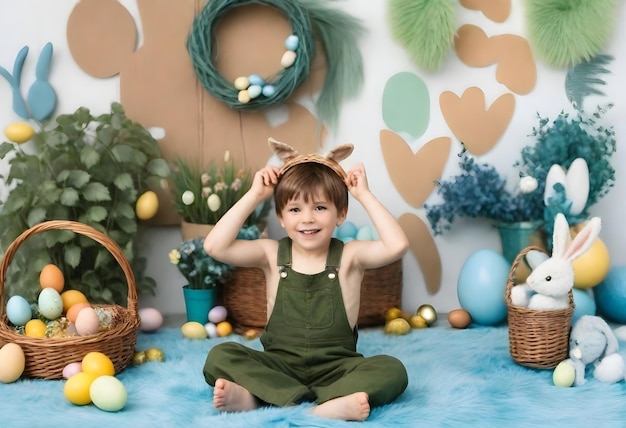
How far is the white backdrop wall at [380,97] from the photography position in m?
2.95

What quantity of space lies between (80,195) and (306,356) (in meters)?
1.14

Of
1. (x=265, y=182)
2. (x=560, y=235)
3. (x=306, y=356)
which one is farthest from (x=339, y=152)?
(x=560, y=235)

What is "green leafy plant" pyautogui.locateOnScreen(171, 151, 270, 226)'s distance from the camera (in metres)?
2.78

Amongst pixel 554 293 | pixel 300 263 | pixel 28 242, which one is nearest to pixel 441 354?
pixel 554 293

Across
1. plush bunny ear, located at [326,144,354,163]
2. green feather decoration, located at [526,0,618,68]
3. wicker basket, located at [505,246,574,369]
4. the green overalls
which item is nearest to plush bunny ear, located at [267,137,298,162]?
plush bunny ear, located at [326,144,354,163]

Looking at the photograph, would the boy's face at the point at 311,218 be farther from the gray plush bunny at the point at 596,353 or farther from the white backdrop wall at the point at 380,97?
the white backdrop wall at the point at 380,97

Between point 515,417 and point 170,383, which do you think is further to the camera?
point 170,383

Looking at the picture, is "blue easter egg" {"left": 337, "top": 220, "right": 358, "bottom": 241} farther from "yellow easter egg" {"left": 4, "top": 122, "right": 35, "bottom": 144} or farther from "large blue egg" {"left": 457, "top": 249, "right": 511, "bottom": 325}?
"yellow easter egg" {"left": 4, "top": 122, "right": 35, "bottom": 144}

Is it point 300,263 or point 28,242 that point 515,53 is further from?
point 28,242

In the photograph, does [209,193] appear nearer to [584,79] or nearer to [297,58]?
[297,58]

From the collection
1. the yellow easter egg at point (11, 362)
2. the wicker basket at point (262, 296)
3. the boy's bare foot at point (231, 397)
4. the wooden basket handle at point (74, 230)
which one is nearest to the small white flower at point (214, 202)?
the wicker basket at point (262, 296)

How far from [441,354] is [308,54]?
1143mm

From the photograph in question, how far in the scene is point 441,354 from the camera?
2.44 metres

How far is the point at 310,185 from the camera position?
2.06 metres
